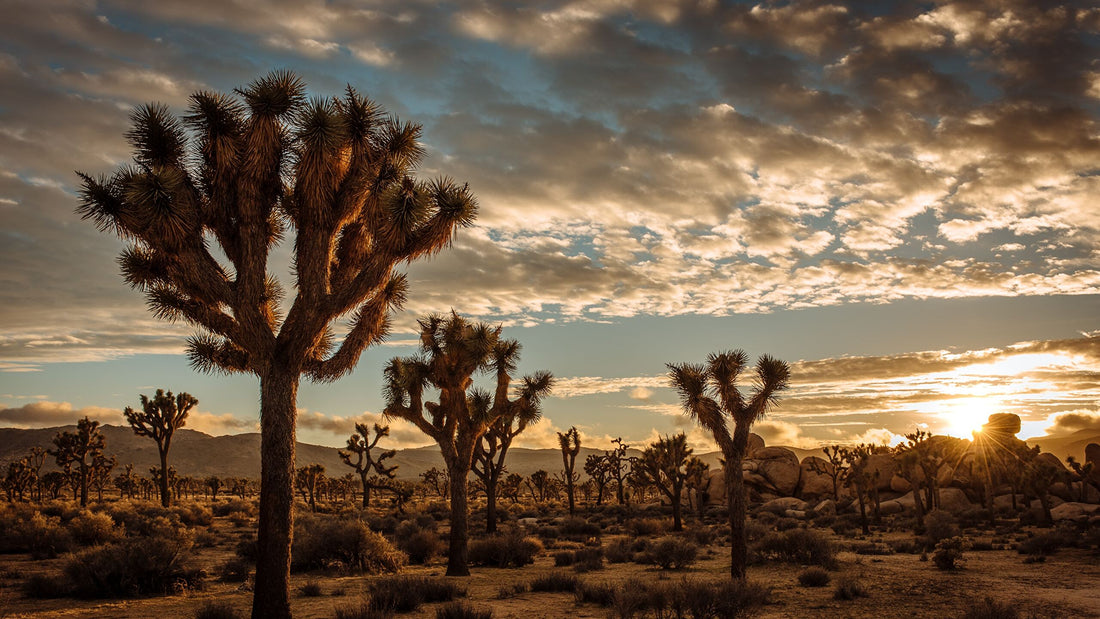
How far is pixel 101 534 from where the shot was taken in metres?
22.0

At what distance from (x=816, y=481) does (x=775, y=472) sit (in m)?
3.65

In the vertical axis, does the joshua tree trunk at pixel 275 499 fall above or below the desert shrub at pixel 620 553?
above

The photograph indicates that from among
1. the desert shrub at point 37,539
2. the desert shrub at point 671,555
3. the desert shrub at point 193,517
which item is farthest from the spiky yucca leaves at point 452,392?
the desert shrub at point 193,517

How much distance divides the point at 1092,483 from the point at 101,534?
60810 mm

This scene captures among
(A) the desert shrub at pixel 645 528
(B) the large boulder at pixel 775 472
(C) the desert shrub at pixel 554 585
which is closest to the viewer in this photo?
(C) the desert shrub at pixel 554 585

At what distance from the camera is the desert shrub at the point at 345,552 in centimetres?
1873

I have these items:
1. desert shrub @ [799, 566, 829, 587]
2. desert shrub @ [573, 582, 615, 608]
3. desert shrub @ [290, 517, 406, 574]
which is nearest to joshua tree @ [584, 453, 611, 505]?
desert shrub @ [290, 517, 406, 574]

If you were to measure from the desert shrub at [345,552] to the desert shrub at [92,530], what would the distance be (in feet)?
25.8

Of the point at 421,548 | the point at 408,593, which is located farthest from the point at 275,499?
the point at 421,548

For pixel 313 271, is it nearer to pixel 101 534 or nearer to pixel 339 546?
pixel 339 546

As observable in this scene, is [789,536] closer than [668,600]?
No

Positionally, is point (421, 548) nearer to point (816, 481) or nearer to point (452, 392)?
point (452, 392)

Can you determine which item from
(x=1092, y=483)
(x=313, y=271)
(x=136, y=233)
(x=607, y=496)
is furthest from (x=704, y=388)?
(x=607, y=496)

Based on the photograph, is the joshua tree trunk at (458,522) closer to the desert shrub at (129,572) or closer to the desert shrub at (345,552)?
the desert shrub at (345,552)
